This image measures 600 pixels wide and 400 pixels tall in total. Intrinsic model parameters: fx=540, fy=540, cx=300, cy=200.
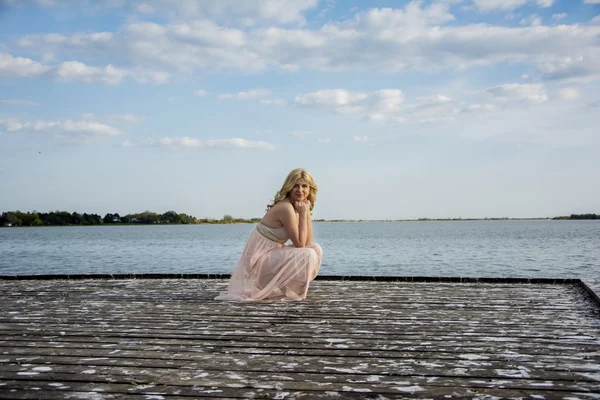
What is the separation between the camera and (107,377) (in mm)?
3371

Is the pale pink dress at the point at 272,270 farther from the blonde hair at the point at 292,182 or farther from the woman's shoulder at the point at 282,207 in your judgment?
the blonde hair at the point at 292,182

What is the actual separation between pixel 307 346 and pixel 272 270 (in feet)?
8.01

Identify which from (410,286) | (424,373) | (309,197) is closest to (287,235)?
(309,197)

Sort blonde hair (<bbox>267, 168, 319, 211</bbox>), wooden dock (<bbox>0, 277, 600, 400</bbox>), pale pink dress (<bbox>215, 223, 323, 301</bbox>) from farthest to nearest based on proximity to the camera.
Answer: blonde hair (<bbox>267, 168, 319, 211</bbox>), pale pink dress (<bbox>215, 223, 323, 301</bbox>), wooden dock (<bbox>0, 277, 600, 400</bbox>)

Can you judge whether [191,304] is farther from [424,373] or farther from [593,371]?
[593,371]

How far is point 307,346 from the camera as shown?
404cm

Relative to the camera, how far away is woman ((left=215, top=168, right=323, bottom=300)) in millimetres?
6340

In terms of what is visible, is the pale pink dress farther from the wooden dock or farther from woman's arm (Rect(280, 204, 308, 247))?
the wooden dock

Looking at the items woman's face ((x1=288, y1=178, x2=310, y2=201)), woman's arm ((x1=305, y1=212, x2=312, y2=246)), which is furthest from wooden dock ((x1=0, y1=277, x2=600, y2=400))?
woman's face ((x1=288, y1=178, x2=310, y2=201))

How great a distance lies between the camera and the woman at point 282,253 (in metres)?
6.34

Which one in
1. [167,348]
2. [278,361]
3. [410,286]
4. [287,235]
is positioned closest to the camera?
[278,361]

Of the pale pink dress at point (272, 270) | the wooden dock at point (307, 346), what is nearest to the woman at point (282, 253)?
the pale pink dress at point (272, 270)

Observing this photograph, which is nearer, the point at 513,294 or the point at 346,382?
the point at 346,382

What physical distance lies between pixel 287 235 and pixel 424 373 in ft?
11.1
